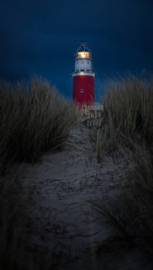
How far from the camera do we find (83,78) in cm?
1714

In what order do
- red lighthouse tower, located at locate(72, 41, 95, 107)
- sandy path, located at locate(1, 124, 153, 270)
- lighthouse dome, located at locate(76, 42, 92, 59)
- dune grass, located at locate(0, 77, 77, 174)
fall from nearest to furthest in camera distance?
sandy path, located at locate(1, 124, 153, 270)
dune grass, located at locate(0, 77, 77, 174)
red lighthouse tower, located at locate(72, 41, 95, 107)
lighthouse dome, located at locate(76, 42, 92, 59)

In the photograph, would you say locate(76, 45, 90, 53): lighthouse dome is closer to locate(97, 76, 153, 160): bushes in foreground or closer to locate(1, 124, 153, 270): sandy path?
locate(97, 76, 153, 160): bushes in foreground

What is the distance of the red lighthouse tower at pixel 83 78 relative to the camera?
55.8 ft

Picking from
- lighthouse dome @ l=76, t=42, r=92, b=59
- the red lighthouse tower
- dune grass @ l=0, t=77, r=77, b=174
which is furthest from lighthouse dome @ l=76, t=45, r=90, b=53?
dune grass @ l=0, t=77, r=77, b=174

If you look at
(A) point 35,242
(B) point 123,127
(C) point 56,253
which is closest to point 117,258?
(C) point 56,253

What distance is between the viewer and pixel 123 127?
2.21 meters

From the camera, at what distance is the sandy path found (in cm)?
88

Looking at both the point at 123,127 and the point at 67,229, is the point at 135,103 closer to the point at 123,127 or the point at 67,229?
the point at 123,127

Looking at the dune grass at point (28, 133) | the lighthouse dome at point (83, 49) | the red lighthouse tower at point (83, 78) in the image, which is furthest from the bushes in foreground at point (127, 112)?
the lighthouse dome at point (83, 49)

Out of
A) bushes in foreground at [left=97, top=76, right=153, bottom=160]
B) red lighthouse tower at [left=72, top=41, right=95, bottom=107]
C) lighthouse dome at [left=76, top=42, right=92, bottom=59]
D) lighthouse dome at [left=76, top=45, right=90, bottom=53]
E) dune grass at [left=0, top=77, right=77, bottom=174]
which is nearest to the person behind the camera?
dune grass at [left=0, top=77, right=77, bottom=174]

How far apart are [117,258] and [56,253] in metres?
0.31

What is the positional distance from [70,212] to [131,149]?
1.09m

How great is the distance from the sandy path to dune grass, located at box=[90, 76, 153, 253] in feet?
0.31

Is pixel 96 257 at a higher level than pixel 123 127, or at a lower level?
lower
